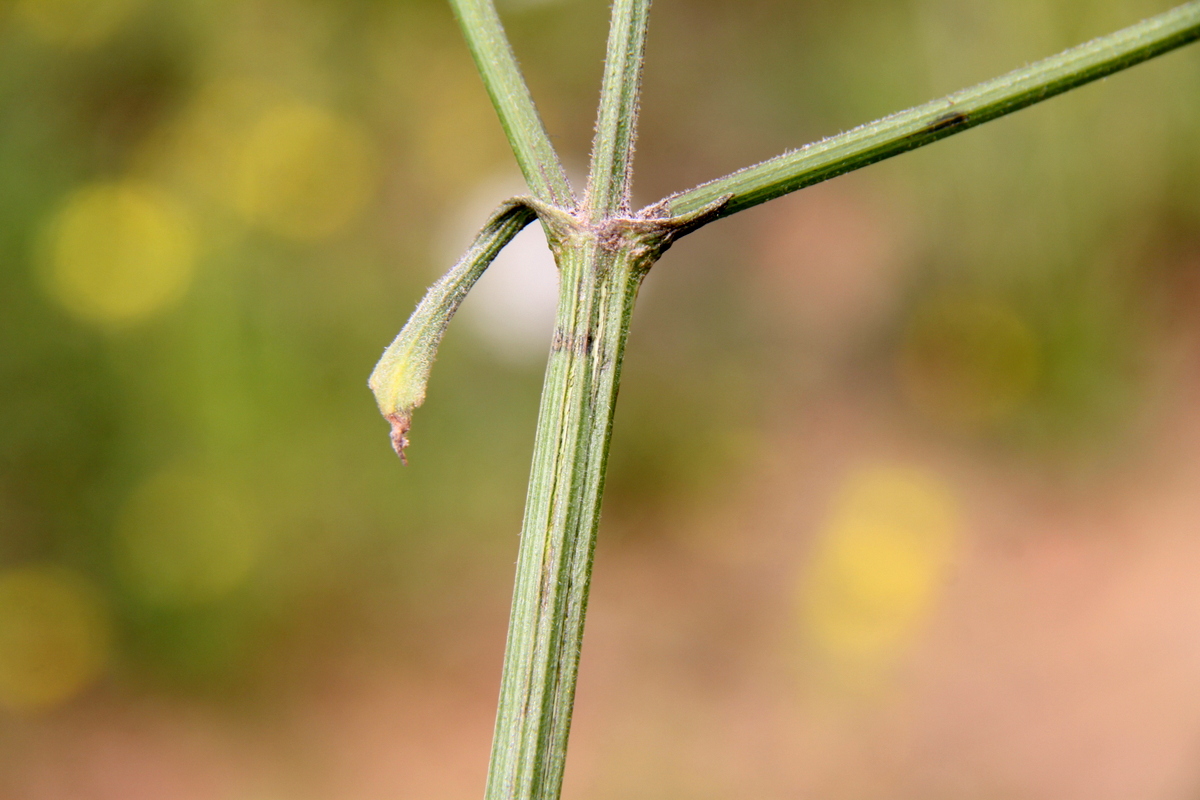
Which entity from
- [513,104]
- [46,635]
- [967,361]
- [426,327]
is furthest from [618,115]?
[967,361]

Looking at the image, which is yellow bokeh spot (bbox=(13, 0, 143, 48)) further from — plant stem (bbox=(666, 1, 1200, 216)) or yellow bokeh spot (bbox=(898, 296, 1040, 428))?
yellow bokeh spot (bbox=(898, 296, 1040, 428))

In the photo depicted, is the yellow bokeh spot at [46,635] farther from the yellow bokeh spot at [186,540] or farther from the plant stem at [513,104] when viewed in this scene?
the plant stem at [513,104]

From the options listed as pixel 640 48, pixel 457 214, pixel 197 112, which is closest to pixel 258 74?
pixel 197 112

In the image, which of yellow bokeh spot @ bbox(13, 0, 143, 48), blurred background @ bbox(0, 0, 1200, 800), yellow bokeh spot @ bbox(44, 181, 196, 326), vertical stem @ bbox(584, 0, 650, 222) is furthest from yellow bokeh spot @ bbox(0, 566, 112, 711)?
vertical stem @ bbox(584, 0, 650, 222)

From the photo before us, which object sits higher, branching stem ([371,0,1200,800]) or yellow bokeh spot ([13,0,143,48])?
yellow bokeh spot ([13,0,143,48])

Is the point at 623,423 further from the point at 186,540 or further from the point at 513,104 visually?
the point at 513,104

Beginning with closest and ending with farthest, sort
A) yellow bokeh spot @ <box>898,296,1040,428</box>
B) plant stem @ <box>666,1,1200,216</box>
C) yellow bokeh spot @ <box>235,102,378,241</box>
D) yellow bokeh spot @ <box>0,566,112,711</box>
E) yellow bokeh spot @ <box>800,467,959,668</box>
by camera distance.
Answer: plant stem @ <box>666,1,1200,216</box> → yellow bokeh spot @ <box>0,566,112,711</box> → yellow bokeh spot @ <box>235,102,378,241</box> → yellow bokeh spot @ <box>800,467,959,668</box> → yellow bokeh spot @ <box>898,296,1040,428</box>

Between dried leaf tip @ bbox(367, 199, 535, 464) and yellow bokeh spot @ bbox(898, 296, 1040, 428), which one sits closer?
dried leaf tip @ bbox(367, 199, 535, 464)
